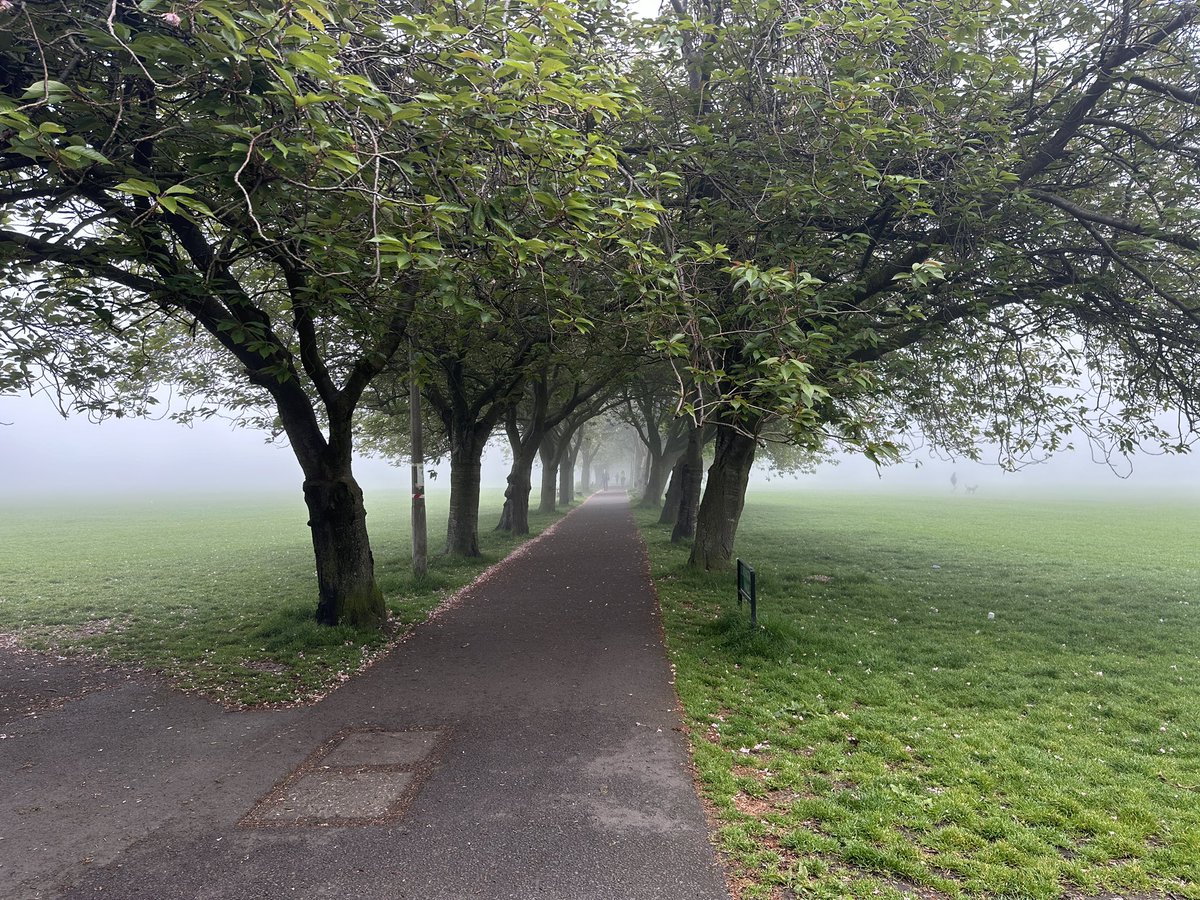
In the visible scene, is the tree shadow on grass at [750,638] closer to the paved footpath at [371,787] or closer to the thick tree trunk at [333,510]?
the paved footpath at [371,787]

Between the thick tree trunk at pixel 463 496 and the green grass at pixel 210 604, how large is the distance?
52 centimetres

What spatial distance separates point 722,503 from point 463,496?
6314 millimetres

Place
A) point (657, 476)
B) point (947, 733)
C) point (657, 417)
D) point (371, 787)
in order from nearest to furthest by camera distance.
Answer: point (371, 787) < point (947, 733) < point (657, 417) < point (657, 476)

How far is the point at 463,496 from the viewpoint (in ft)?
49.3

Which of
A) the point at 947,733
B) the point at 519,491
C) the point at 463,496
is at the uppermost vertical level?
the point at 463,496

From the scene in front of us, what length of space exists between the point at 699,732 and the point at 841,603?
6.30m

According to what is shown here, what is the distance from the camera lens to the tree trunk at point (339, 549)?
8.16 meters

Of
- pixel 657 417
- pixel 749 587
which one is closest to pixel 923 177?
pixel 749 587

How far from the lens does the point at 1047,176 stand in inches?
320

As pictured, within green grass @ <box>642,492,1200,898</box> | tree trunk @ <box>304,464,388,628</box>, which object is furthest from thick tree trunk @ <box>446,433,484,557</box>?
tree trunk @ <box>304,464,388,628</box>

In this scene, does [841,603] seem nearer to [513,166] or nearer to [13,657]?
[513,166]

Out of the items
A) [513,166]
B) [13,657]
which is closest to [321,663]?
[13,657]

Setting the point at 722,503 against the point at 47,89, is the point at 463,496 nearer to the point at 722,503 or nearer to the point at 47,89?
the point at 722,503

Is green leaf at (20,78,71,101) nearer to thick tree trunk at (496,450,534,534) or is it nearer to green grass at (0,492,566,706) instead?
green grass at (0,492,566,706)
